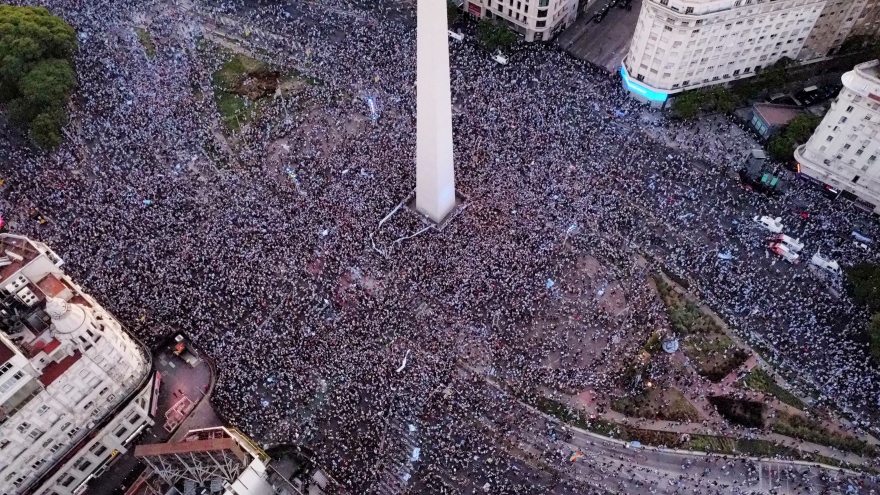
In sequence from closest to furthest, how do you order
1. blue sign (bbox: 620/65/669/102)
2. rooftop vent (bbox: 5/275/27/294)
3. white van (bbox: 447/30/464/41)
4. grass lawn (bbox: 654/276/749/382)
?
rooftop vent (bbox: 5/275/27/294), grass lawn (bbox: 654/276/749/382), blue sign (bbox: 620/65/669/102), white van (bbox: 447/30/464/41)

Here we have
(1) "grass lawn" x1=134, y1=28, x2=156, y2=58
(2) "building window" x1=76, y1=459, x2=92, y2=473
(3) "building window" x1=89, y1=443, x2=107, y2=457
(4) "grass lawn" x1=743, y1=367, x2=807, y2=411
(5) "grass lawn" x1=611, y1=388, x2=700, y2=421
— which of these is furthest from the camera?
(1) "grass lawn" x1=134, y1=28, x2=156, y2=58

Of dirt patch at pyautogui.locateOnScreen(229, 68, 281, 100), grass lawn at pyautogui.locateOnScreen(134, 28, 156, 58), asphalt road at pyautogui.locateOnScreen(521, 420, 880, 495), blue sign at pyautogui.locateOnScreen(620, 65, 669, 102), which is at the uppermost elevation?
blue sign at pyautogui.locateOnScreen(620, 65, 669, 102)

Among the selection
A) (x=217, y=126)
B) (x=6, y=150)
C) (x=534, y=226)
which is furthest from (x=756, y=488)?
(x=6, y=150)

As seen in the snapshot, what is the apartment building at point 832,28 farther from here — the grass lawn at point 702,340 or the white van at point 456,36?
the white van at point 456,36

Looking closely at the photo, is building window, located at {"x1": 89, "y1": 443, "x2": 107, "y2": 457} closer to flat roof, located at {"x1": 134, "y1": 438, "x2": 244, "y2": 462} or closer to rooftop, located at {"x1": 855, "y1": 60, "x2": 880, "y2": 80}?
flat roof, located at {"x1": 134, "y1": 438, "x2": 244, "y2": 462}

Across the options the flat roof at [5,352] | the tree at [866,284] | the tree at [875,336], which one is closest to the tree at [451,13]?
the tree at [866,284]

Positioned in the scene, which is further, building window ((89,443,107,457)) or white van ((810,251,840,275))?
white van ((810,251,840,275))

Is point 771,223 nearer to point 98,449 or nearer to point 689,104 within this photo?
point 689,104

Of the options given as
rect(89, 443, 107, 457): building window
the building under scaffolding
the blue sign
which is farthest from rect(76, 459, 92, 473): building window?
the blue sign
